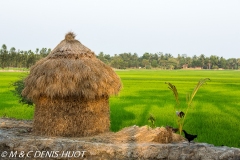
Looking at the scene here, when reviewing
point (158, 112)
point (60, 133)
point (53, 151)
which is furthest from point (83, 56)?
point (158, 112)

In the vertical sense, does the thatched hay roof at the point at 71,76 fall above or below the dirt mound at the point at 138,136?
above

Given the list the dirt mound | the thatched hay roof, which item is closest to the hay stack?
the thatched hay roof

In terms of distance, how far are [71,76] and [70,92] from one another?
0.34 meters

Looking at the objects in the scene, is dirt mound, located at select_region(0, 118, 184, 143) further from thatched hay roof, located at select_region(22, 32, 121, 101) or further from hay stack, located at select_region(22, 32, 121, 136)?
thatched hay roof, located at select_region(22, 32, 121, 101)

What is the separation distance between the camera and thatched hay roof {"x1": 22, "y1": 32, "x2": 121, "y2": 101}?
7430 millimetres

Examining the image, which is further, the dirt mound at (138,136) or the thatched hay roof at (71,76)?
the thatched hay roof at (71,76)

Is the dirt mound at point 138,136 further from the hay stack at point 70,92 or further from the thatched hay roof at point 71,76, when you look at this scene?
the thatched hay roof at point 71,76

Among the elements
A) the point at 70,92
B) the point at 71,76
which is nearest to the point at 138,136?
the point at 70,92

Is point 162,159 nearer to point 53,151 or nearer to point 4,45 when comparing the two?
point 53,151

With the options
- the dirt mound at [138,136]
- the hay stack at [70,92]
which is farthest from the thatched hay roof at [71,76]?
the dirt mound at [138,136]

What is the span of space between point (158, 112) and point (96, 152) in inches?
282

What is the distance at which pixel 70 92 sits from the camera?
741 cm

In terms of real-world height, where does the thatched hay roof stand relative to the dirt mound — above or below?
above

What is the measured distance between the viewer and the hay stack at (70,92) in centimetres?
747
